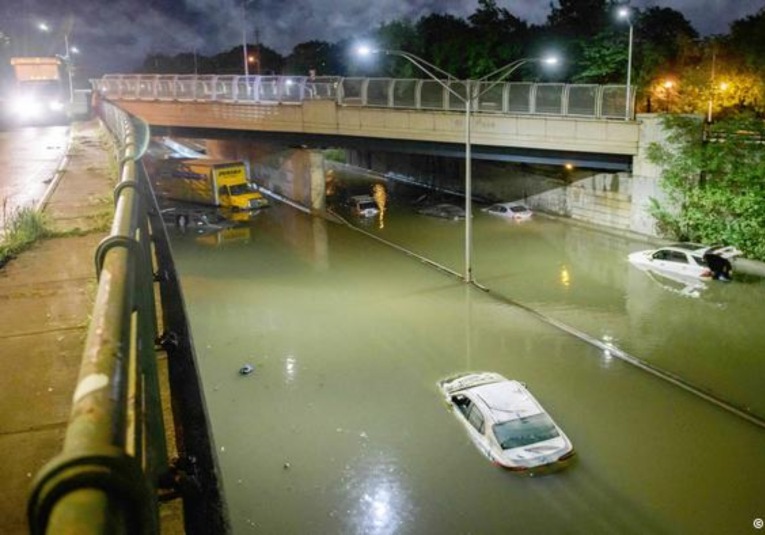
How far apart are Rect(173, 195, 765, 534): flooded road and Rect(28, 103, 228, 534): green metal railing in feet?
31.2

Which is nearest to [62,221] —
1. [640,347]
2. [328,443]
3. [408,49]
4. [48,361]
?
[48,361]

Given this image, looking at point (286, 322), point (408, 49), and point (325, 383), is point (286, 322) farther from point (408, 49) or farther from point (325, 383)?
point (408, 49)

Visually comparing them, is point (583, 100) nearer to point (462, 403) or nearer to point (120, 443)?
point (462, 403)

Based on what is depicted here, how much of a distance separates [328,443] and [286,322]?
28.6 feet

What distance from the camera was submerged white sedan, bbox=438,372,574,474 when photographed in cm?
1366

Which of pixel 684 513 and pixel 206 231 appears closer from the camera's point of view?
pixel 684 513

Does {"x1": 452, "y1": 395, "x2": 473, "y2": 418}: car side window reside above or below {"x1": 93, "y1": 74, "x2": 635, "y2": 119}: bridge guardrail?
below

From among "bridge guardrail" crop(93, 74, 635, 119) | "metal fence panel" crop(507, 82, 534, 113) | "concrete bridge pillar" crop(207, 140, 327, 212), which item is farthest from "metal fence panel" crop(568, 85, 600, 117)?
"concrete bridge pillar" crop(207, 140, 327, 212)

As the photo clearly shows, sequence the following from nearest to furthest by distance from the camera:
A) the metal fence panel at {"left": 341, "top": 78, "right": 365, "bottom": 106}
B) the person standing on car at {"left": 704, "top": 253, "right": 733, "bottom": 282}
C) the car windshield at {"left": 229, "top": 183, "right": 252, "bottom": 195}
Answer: the person standing on car at {"left": 704, "top": 253, "right": 733, "bottom": 282}
the metal fence panel at {"left": 341, "top": 78, "right": 365, "bottom": 106}
the car windshield at {"left": 229, "top": 183, "right": 252, "bottom": 195}

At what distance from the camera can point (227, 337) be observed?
21844 millimetres

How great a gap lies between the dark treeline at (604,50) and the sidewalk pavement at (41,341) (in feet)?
105

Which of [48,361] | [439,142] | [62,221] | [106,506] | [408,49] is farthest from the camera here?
[408,49]

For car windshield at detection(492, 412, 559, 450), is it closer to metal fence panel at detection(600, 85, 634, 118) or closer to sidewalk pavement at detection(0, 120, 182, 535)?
sidewalk pavement at detection(0, 120, 182, 535)

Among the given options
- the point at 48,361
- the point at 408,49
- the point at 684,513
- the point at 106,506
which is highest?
the point at 408,49
